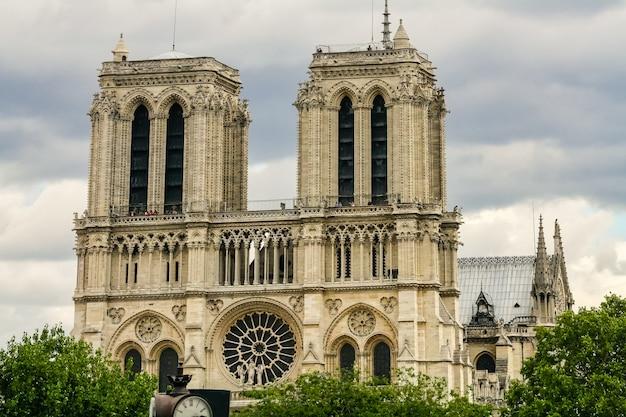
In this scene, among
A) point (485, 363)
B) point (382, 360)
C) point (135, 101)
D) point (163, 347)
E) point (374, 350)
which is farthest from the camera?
point (485, 363)

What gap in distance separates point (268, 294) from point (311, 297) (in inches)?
121

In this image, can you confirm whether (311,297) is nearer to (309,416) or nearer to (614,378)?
(309,416)

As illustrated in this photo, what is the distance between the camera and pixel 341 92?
90938mm

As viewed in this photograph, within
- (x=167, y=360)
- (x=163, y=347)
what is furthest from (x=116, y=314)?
(x=167, y=360)

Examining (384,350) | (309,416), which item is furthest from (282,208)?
(309,416)

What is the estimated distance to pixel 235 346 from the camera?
91125 mm

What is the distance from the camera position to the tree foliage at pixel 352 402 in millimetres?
70875

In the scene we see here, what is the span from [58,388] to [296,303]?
2787 centimetres

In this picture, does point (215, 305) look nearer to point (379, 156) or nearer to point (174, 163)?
point (174, 163)

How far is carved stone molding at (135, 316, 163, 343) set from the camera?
3610 inches

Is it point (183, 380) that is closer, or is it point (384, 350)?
point (183, 380)

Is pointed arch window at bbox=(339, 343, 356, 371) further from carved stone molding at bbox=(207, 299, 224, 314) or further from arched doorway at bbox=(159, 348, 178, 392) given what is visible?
arched doorway at bbox=(159, 348, 178, 392)

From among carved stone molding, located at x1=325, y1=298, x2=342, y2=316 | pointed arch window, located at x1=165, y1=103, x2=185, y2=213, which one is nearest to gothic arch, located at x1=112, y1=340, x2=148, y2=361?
pointed arch window, located at x1=165, y1=103, x2=185, y2=213

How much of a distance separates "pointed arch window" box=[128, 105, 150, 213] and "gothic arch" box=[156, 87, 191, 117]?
4.80 ft
